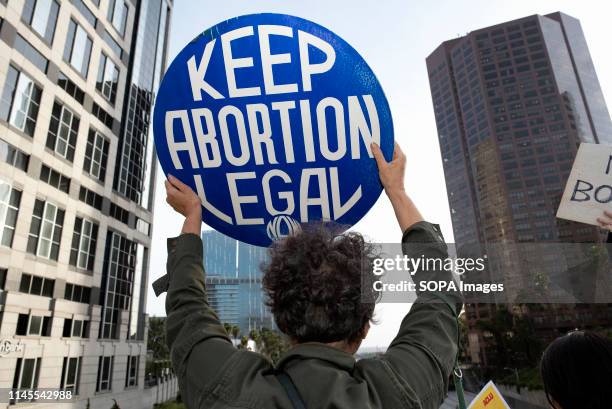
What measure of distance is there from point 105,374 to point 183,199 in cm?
3251

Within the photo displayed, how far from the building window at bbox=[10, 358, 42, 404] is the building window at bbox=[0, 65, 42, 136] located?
1239cm

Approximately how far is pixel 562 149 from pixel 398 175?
124 m

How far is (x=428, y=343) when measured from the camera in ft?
3.81

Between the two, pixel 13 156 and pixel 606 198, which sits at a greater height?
pixel 13 156

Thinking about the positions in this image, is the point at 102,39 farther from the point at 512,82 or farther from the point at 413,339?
the point at 512,82

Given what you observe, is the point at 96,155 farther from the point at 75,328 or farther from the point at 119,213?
the point at 75,328

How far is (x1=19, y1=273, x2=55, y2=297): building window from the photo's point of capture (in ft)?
73.6

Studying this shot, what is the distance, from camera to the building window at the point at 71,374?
81.4 ft

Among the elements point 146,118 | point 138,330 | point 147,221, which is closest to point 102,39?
point 146,118

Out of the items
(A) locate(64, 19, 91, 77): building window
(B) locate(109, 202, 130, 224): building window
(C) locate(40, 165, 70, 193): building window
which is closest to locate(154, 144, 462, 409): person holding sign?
(C) locate(40, 165, 70, 193): building window

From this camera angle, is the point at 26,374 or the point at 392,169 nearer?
the point at 392,169

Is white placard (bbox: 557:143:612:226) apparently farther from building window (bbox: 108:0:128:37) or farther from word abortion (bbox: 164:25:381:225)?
building window (bbox: 108:0:128:37)

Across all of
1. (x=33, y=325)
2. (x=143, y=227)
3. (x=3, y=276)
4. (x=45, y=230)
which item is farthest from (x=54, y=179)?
(x=143, y=227)

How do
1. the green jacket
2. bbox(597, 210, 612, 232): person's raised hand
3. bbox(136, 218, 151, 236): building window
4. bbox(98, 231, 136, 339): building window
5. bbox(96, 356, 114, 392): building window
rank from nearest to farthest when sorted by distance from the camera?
the green jacket → bbox(597, 210, 612, 232): person's raised hand → bbox(96, 356, 114, 392): building window → bbox(98, 231, 136, 339): building window → bbox(136, 218, 151, 236): building window
